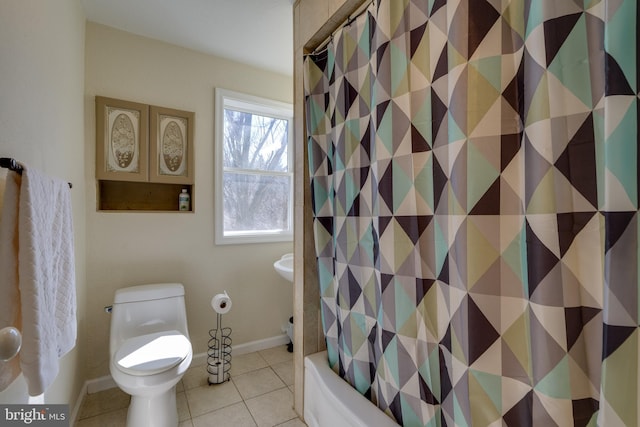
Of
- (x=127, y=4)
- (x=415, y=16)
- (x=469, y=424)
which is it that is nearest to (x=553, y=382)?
(x=469, y=424)

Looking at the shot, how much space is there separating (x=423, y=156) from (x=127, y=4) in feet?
6.62

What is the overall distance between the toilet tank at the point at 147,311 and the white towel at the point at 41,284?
0.89m

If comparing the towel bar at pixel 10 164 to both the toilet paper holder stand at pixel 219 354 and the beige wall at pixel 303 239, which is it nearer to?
the beige wall at pixel 303 239

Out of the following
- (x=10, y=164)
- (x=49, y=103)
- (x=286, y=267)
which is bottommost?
(x=286, y=267)

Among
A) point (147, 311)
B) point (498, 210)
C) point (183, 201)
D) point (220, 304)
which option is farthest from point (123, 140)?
point (498, 210)

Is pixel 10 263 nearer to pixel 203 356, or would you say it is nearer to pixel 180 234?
pixel 180 234

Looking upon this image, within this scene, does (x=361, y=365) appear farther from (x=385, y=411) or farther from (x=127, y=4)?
(x=127, y=4)

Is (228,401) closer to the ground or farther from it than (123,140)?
closer to the ground

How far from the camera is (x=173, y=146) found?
2.12 m

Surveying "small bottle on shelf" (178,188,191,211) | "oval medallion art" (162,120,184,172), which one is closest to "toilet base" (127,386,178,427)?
"small bottle on shelf" (178,188,191,211)

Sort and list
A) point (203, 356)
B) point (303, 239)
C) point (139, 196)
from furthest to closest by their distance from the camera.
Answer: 1. point (203, 356)
2. point (139, 196)
3. point (303, 239)

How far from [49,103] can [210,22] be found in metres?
1.13

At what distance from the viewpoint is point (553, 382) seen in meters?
0.66

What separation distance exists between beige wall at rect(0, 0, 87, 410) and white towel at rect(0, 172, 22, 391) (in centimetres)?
13
